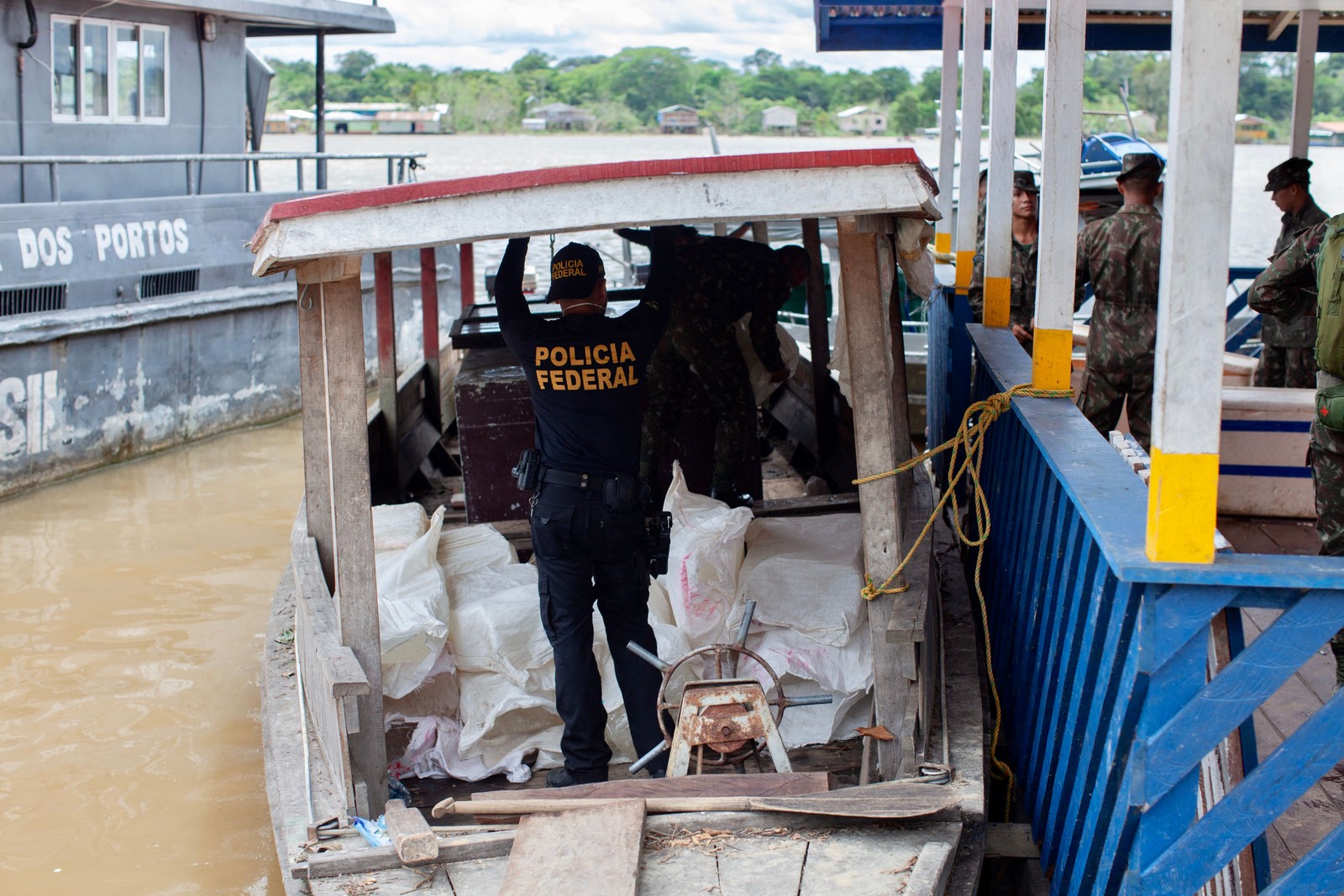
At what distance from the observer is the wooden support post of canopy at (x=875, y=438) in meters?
3.54

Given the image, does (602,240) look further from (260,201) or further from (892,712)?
(892,712)

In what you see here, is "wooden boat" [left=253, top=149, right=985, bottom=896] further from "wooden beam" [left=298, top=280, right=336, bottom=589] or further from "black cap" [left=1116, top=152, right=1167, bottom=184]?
"black cap" [left=1116, top=152, right=1167, bottom=184]

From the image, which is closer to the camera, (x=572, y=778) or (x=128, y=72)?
(x=572, y=778)

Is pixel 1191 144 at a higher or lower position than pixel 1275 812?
higher

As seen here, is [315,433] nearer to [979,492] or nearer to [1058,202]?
[979,492]

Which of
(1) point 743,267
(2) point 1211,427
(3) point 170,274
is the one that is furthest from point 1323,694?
(3) point 170,274

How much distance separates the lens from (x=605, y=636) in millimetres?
4812

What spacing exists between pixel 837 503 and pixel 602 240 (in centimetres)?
2231

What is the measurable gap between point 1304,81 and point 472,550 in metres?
6.46

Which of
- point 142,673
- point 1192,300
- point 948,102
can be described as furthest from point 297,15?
point 1192,300

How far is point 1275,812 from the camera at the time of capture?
8.03 ft

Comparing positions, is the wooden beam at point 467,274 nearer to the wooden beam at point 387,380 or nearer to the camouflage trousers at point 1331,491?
the wooden beam at point 387,380

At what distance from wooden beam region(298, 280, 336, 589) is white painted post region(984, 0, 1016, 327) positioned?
2839mm

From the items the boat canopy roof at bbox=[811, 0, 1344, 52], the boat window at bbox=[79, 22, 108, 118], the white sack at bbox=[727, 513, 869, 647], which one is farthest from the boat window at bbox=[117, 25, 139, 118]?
the white sack at bbox=[727, 513, 869, 647]
